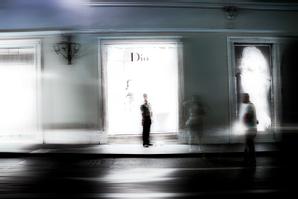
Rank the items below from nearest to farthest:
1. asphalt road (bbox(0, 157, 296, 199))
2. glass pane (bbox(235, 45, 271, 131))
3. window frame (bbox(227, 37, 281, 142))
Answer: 1. asphalt road (bbox(0, 157, 296, 199))
2. window frame (bbox(227, 37, 281, 142))
3. glass pane (bbox(235, 45, 271, 131))

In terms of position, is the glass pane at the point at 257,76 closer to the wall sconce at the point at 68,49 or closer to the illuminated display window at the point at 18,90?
the wall sconce at the point at 68,49

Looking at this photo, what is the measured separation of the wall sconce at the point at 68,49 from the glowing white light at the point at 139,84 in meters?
1.17

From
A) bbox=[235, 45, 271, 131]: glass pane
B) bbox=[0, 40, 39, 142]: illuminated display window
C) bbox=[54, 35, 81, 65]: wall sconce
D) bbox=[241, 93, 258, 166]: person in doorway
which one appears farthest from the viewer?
bbox=[235, 45, 271, 131]: glass pane

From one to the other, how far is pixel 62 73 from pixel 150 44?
11.1 ft

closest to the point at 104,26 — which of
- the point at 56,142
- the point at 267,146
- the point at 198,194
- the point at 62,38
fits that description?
the point at 62,38

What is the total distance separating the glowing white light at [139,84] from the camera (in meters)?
16.2

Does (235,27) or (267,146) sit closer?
(267,146)

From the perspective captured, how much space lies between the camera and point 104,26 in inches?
622

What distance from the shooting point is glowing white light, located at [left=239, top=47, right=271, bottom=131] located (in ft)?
54.9

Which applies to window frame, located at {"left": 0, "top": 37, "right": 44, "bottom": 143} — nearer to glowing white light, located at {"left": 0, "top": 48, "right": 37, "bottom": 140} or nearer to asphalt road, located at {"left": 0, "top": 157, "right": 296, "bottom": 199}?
glowing white light, located at {"left": 0, "top": 48, "right": 37, "bottom": 140}

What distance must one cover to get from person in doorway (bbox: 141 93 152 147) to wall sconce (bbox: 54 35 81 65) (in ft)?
10.3

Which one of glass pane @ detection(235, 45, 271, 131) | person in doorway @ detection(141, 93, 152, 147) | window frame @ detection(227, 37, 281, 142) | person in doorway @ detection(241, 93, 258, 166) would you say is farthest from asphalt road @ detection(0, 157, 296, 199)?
glass pane @ detection(235, 45, 271, 131)

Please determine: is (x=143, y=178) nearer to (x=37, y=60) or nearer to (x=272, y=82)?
(x=37, y=60)

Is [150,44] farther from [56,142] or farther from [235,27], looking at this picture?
[56,142]
